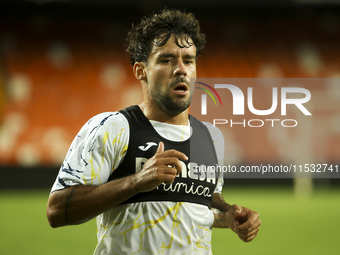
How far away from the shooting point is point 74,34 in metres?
9.59

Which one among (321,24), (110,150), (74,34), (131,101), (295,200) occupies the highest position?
(321,24)

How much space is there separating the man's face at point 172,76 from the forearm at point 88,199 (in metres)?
0.45

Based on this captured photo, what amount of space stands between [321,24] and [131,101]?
17.6 feet

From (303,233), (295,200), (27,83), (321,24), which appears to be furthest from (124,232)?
(321,24)

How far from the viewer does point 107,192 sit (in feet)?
4.35

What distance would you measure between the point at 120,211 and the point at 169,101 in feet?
1.70

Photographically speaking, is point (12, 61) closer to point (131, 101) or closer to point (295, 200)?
point (131, 101)

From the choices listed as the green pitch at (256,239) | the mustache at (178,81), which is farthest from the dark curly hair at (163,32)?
the green pitch at (256,239)

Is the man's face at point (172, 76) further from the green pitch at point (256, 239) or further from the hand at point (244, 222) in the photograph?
the green pitch at point (256, 239)

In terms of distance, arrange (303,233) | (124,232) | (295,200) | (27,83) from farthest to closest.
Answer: (27,83), (295,200), (303,233), (124,232)

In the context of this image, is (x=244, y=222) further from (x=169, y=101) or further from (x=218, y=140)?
(x=169, y=101)

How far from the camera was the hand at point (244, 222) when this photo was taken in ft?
5.25

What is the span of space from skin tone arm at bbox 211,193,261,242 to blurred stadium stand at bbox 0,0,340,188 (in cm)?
777

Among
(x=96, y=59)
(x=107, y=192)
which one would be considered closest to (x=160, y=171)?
(x=107, y=192)
